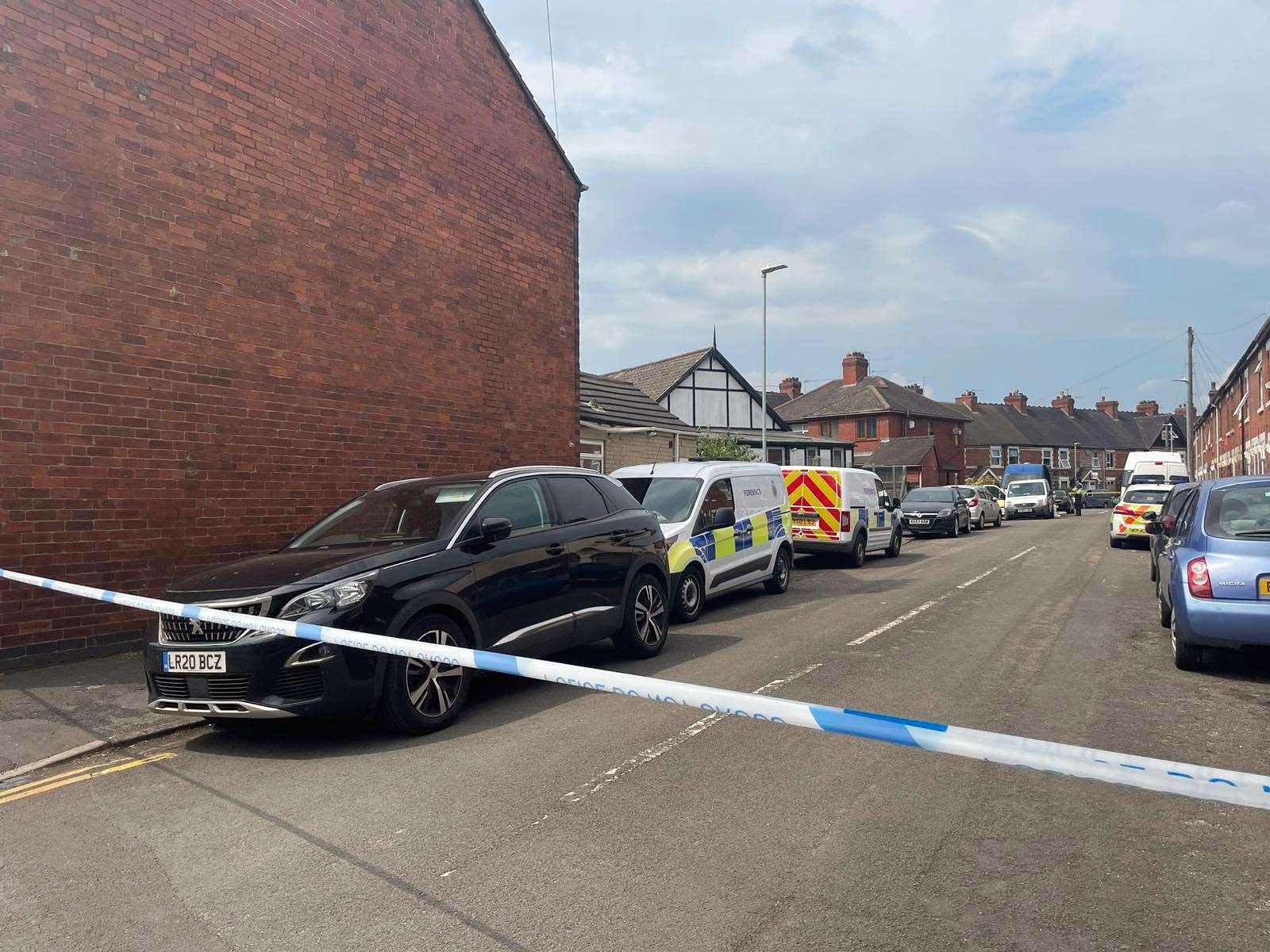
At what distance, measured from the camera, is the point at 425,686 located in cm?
551

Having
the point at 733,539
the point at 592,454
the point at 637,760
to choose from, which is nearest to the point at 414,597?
the point at 637,760

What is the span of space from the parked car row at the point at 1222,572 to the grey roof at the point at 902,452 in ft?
163

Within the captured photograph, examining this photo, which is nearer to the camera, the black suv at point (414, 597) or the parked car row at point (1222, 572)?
the black suv at point (414, 597)

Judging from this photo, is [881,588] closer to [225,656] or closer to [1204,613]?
[1204,613]

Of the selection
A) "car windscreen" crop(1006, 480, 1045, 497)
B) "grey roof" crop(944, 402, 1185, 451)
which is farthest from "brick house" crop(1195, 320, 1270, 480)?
"grey roof" crop(944, 402, 1185, 451)

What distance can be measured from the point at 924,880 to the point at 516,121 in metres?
13.7

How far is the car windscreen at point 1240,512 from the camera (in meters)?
6.78

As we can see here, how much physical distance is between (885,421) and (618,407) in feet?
137

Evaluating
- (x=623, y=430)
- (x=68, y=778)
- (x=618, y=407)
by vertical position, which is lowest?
(x=68, y=778)

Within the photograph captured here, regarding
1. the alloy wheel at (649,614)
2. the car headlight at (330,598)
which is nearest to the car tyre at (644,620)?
the alloy wheel at (649,614)

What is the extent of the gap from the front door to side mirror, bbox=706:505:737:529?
12.8ft

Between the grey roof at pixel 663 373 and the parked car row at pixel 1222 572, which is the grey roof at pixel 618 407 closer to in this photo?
the grey roof at pixel 663 373

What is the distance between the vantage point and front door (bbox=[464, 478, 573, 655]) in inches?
239

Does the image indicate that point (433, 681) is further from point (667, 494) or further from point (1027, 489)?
point (1027, 489)
